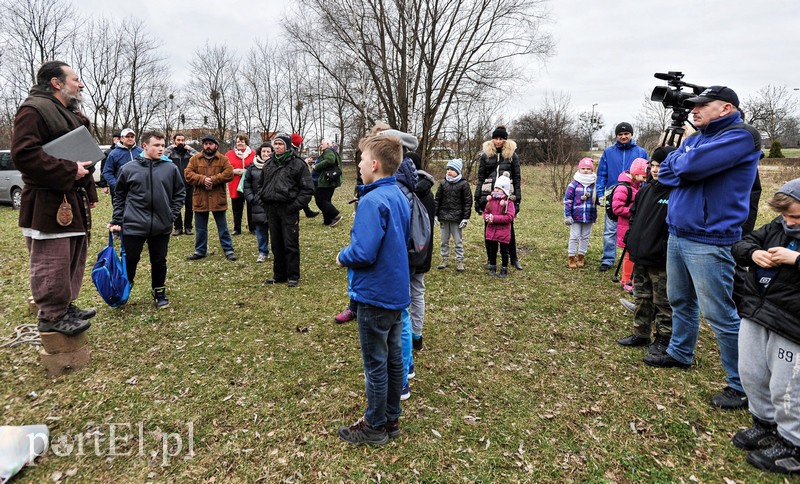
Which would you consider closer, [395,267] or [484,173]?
[395,267]

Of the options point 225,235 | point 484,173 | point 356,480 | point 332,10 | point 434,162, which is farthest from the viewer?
point 434,162

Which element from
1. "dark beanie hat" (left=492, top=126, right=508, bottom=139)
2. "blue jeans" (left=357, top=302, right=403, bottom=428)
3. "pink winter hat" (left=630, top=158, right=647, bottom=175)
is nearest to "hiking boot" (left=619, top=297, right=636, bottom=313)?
"pink winter hat" (left=630, top=158, right=647, bottom=175)

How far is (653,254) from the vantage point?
365 centimetres

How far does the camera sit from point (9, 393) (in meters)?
3.26

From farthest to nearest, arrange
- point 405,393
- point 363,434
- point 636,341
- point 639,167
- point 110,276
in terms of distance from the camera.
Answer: point 639,167 < point 110,276 < point 636,341 < point 405,393 < point 363,434

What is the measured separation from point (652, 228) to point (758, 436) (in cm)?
166

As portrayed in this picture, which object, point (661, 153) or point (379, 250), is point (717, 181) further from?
point (379, 250)

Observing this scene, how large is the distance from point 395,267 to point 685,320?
8.22 ft

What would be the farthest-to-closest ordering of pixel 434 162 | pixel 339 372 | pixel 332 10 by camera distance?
pixel 434 162
pixel 332 10
pixel 339 372

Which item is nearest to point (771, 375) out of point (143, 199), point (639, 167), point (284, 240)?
point (639, 167)

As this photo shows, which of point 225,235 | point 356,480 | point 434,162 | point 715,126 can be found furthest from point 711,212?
point 434,162

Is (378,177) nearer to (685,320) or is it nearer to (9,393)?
(685,320)

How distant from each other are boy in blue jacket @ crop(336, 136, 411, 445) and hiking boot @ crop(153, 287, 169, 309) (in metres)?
3.50

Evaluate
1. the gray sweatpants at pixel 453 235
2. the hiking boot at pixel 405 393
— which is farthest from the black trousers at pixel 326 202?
the hiking boot at pixel 405 393
